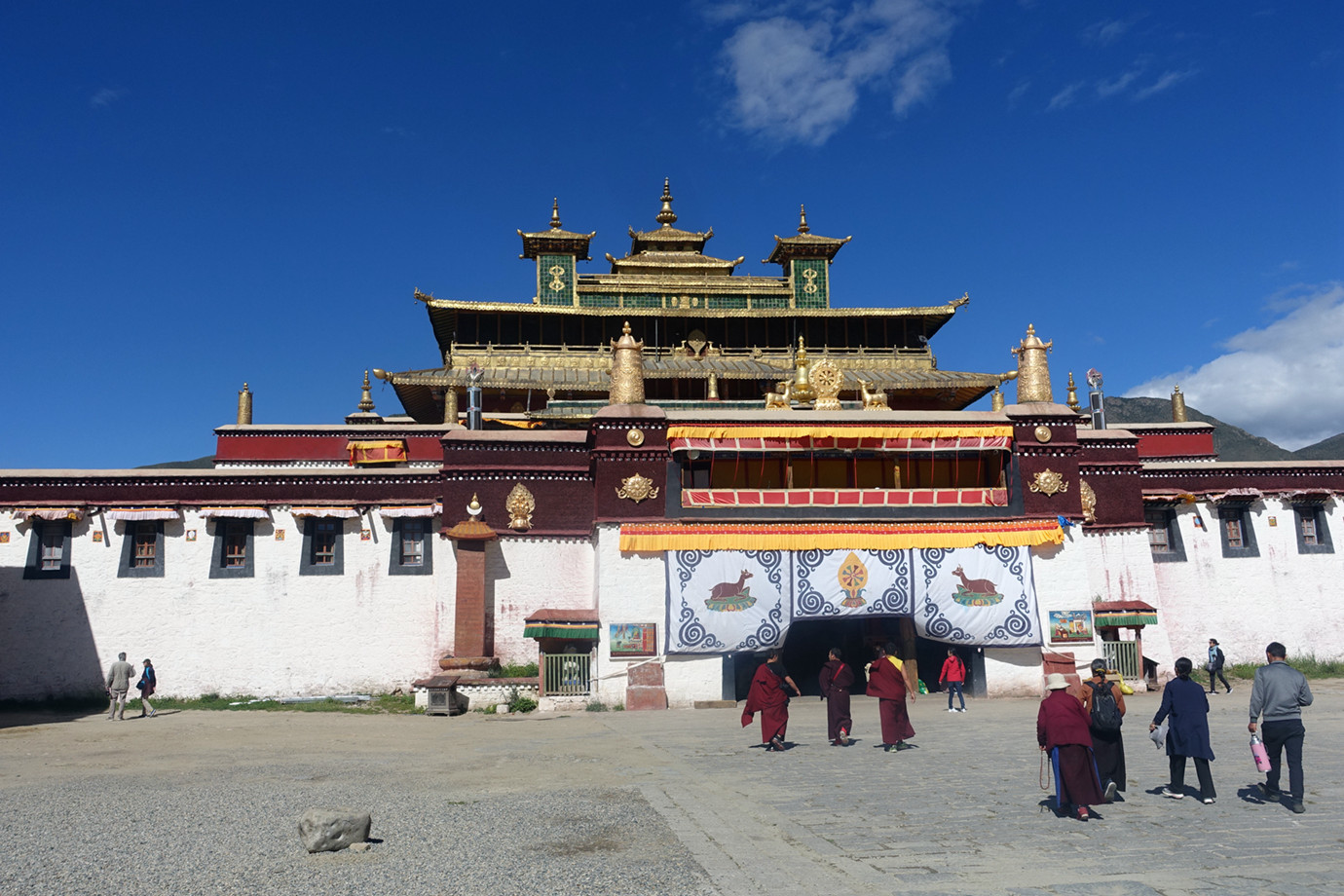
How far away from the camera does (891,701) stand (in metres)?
13.2

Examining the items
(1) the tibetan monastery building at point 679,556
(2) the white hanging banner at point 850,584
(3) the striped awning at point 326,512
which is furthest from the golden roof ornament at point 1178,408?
(3) the striped awning at point 326,512

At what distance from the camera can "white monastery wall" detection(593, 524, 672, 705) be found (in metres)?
19.6

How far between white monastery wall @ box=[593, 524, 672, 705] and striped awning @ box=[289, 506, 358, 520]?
21.3 feet

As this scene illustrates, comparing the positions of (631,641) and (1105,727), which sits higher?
(631,641)

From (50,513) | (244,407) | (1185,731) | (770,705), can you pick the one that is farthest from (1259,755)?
(244,407)

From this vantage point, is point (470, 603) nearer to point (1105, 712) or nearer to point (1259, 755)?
point (1105, 712)

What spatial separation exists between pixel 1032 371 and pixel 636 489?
33.8 feet

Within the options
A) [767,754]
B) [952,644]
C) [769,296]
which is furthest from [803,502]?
[769,296]

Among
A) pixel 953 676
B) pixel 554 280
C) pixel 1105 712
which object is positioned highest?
pixel 554 280

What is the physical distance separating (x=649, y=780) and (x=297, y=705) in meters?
12.9

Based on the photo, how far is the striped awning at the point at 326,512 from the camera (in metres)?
22.4

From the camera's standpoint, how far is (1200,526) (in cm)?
2480

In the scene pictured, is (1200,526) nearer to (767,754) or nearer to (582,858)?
(767,754)

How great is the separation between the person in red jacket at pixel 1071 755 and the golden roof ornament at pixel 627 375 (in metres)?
13.8
